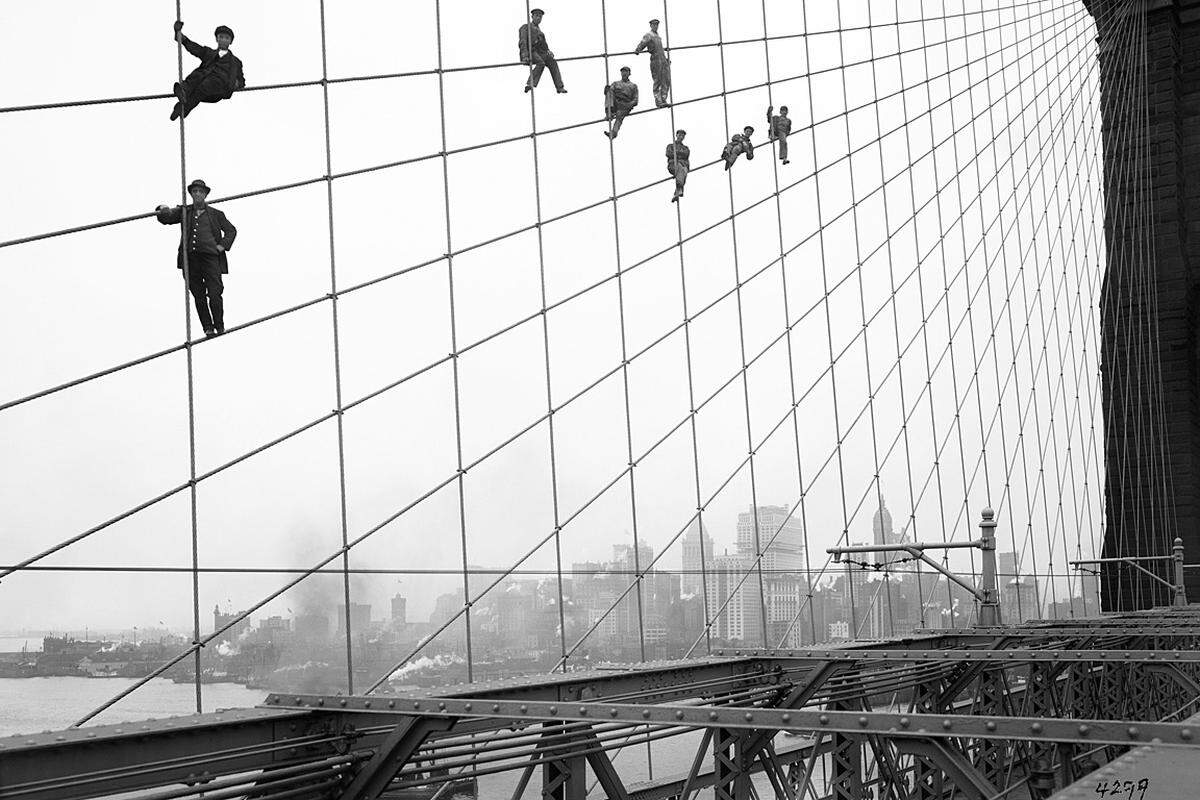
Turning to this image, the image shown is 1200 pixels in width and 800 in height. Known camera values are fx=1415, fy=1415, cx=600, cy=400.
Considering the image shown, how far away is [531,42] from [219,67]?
11.9 feet

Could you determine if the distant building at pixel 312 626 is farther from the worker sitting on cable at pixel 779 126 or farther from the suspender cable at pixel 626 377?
the worker sitting on cable at pixel 779 126

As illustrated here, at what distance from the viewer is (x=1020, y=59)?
2220 cm

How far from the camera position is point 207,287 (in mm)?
7770

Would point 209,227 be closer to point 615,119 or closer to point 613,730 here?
point 613,730

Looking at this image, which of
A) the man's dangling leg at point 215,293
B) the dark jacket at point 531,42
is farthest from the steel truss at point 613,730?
the dark jacket at point 531,42

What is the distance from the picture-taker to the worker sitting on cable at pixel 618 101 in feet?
39.4

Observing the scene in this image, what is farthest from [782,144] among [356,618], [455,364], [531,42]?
[356,618]

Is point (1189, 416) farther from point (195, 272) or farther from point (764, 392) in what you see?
point (195, 272)

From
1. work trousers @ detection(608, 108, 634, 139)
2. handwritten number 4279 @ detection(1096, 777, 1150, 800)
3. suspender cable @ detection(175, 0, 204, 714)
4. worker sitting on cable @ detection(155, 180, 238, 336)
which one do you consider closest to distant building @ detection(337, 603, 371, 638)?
suspender cable @ detection(175, 0, 204, 714)

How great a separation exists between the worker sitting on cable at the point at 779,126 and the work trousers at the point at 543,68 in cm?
→ 435

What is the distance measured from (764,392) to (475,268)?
489 centimetres

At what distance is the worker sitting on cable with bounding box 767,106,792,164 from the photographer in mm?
15172

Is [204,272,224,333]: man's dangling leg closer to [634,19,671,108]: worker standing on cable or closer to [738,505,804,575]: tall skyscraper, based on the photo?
[634,19,671,108]: worker standing on cable

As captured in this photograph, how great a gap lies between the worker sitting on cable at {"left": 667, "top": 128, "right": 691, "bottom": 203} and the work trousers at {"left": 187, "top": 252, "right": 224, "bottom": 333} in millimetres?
6008
